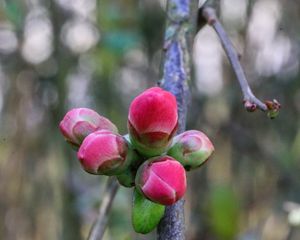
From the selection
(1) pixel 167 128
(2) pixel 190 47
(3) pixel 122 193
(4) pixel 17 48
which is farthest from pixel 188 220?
(1) pixel 167 128

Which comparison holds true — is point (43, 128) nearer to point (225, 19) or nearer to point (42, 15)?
point (42, 15)

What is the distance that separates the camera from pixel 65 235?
113 inches

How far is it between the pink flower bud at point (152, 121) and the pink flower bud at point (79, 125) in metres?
0.07

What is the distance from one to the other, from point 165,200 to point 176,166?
5 centimetres

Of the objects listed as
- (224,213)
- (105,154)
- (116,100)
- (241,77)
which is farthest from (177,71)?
(116,100)

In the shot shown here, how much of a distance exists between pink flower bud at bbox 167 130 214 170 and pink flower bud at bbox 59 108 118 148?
94mm

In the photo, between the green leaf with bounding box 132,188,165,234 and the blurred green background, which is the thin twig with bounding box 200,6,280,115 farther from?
the blurred green background

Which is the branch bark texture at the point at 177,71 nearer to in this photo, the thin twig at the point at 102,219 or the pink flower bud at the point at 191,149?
the pink flower bud at the point at 191,149

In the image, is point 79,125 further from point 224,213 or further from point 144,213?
point 224,213

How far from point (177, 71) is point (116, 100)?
225 centimetres

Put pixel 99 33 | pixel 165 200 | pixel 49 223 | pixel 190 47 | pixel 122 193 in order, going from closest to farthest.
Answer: pixel 165 200, pixel 190 47, pixel 122 193, pixel 99 33, pixel 49 223

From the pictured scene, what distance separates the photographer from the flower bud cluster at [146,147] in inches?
34.0

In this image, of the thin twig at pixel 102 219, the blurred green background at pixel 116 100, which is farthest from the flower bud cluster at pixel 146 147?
the blurred green background at pixel 116 100

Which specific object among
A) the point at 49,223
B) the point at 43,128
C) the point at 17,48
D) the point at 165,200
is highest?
the point at 165,200
